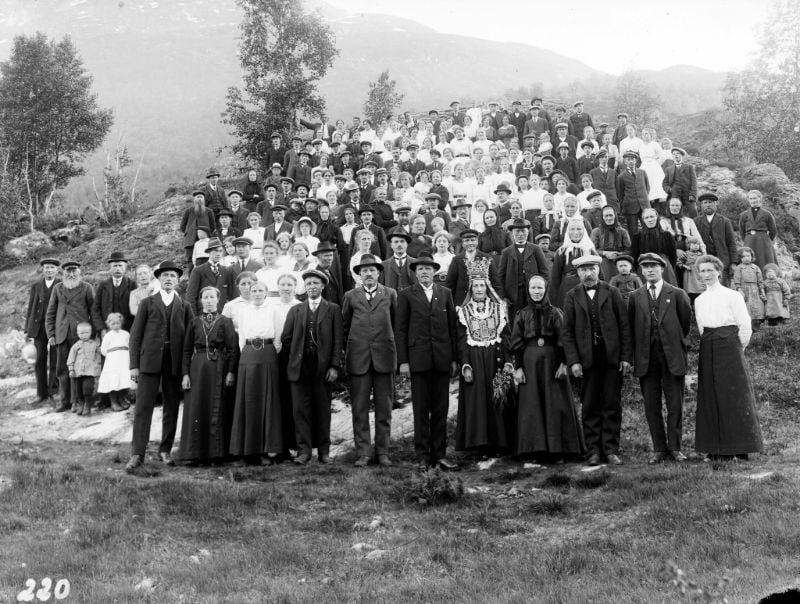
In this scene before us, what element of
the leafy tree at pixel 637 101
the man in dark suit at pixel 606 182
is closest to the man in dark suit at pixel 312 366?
the man in dark suit at pixel 606 182

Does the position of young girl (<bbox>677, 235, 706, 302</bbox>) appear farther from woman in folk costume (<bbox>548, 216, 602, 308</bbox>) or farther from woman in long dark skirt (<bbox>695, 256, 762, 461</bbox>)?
woman in long dark skirt (<bbox>695, 256, 762, 461</bbox>)

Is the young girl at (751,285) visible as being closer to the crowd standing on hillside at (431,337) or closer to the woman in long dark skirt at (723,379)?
the crowd standing on hillside at (431,337)

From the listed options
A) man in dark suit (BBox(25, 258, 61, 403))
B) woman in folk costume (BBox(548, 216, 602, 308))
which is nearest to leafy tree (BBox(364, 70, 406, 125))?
man in dark suit (BBox(25, 258, 61, 403))

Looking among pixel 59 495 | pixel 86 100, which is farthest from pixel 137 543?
pixel 86 100

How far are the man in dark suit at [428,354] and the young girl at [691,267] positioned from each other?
200 inches

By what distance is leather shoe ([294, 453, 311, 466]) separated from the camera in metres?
8.04

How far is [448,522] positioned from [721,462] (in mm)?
2860

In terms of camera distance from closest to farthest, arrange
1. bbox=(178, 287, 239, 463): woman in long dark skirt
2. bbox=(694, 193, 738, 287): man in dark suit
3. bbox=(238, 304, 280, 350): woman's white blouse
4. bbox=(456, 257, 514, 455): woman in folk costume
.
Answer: bbox=(456, 257, 514, 455): woman in folk costume < bbox=(178, 287, 239, 463): woman in long dark skirt < bbox=(238, 304, 280, 350): woman's white blouse < bbox=(694, 193, 738, 287): man in dark suit

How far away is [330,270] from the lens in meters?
10.4

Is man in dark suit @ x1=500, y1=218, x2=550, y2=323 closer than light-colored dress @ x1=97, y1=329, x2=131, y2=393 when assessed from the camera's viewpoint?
Yes

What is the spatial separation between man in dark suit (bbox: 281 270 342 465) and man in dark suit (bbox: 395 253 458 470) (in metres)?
0.78

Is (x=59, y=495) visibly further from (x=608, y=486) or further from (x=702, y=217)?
(x=702, y=217)

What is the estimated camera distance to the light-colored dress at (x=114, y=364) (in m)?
10.9

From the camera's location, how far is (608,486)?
6402 millimetres
